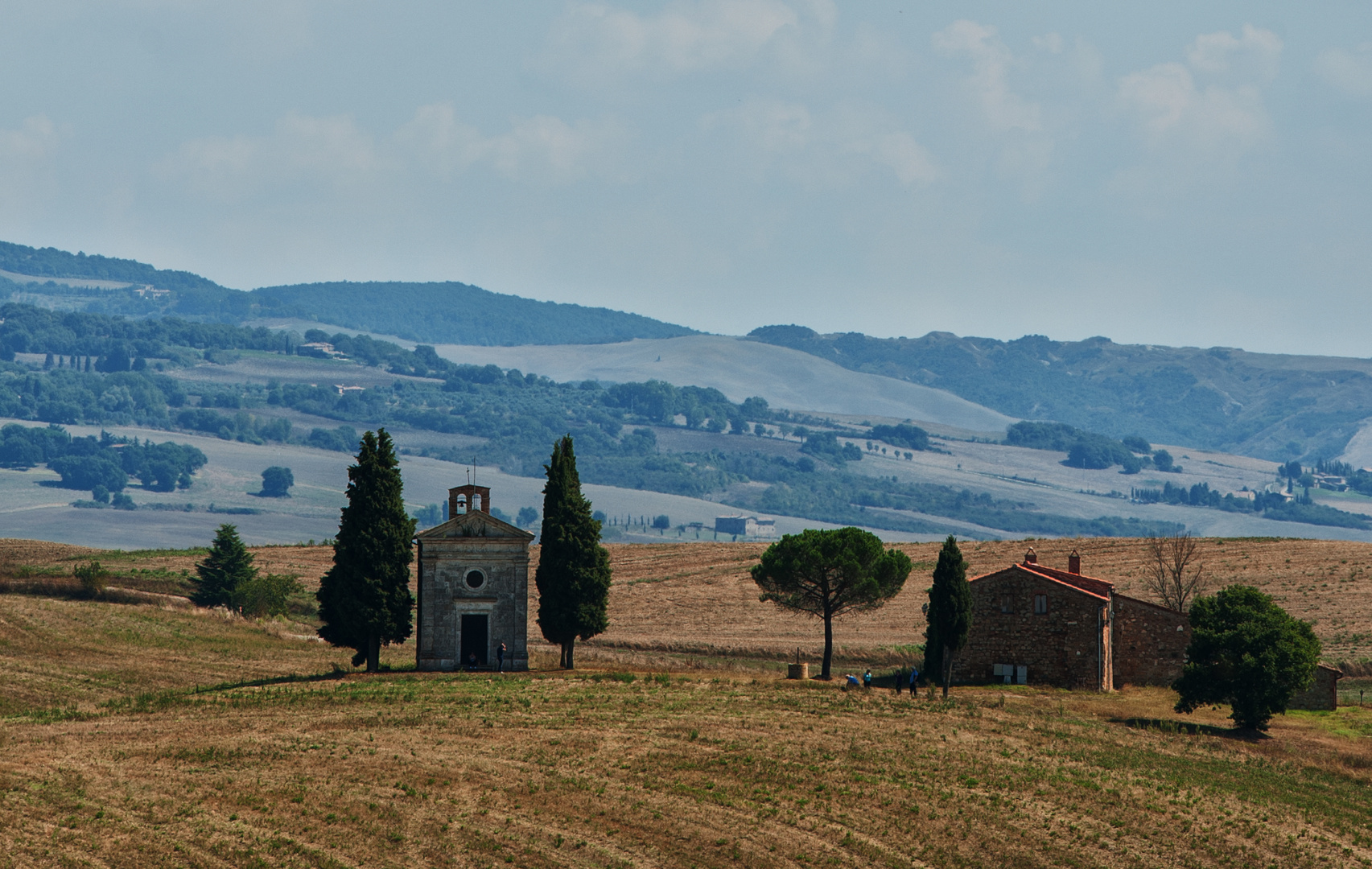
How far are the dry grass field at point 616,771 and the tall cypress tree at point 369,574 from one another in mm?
1846

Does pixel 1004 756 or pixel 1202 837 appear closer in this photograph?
pixel 1202 837

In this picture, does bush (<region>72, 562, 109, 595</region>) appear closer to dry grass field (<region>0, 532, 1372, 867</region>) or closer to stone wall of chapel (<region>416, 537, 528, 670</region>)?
dry grass field (<region>0, 532, 1372, 867</region>)

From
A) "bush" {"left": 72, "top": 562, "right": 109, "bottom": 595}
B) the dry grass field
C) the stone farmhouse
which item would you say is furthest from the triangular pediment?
"bush" {"left": 72, "top": 562, "right": 109, "bottom": 595}

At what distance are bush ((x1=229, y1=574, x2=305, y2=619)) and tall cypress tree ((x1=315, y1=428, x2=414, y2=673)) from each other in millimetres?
26611

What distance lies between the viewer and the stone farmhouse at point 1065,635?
236ft

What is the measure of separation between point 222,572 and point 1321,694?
64.3 metres

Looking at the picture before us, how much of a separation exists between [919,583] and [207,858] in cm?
7801

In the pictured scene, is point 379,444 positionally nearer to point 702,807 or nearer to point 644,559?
point 702,807

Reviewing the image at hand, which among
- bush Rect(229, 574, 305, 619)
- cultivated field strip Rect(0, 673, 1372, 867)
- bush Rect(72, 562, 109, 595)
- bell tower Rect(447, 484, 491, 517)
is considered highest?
bell tower Rect(447, 484, 491, 517)

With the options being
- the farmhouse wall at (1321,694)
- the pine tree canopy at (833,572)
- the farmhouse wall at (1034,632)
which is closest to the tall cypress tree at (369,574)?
the pine tree canopy at (833,572)

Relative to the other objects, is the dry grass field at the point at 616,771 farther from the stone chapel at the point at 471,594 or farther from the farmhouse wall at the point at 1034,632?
the stone chapel at the point at 471,594

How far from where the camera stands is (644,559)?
136 meters

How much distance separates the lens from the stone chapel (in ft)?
223

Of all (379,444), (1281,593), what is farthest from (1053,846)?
(1281,593)
